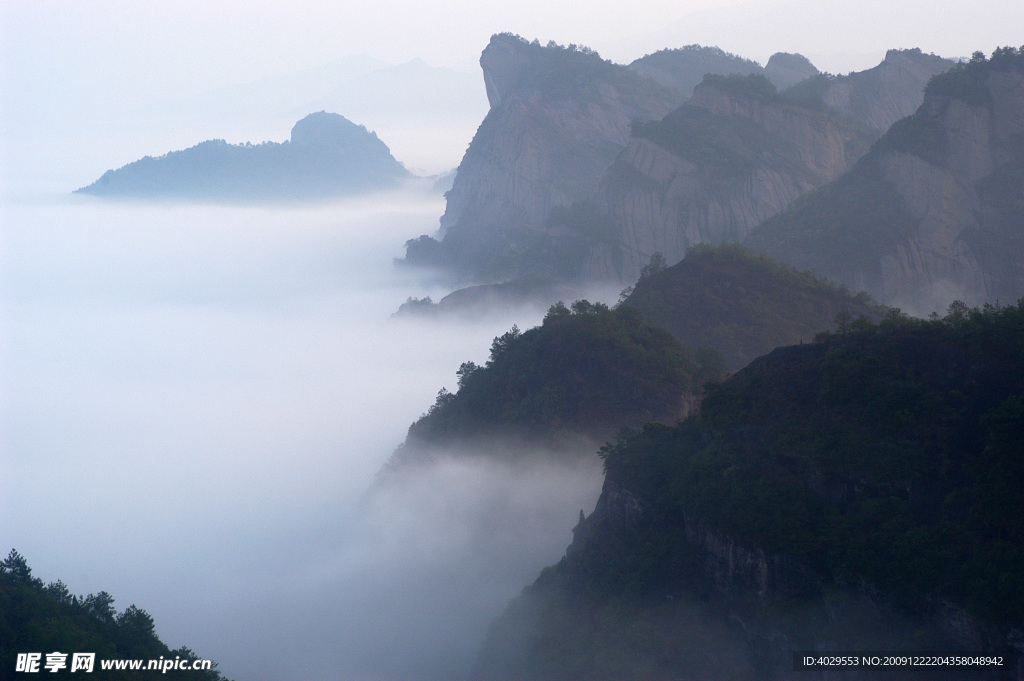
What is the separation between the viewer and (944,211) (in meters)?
70.5

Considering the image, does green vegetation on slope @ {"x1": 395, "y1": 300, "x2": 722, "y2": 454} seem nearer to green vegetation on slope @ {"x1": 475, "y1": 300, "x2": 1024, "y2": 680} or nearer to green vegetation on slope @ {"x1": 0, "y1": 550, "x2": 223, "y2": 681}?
green vegetation on slope @ {"x1": 475, "y1": 300, "x2": 1024, "y2": 680}

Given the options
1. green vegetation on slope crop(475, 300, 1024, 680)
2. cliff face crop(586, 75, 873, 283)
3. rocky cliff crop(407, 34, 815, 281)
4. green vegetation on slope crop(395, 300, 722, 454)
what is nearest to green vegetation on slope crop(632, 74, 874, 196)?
cliff face crop(586, 75, 873, 283)

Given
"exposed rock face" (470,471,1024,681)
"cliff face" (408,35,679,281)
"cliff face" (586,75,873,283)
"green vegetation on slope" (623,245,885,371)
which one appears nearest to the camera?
"exposed rock face" (470,471,1024,681)

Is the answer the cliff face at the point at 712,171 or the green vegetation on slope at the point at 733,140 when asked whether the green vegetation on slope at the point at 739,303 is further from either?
the green vegetation on slope at the point at 733,140

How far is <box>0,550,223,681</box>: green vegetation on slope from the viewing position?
24.8 m

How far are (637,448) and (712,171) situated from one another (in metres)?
67.9

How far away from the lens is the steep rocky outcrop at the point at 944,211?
68.8 m

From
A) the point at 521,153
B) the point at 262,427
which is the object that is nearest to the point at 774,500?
the point at 262,427

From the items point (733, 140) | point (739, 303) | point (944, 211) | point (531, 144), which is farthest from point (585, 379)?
point (531, 144)

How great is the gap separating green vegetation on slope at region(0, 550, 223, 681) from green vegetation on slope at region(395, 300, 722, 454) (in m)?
21.5

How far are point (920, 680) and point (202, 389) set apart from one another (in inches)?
4932

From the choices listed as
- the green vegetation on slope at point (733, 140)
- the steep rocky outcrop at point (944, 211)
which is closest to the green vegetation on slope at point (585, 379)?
the steep rocky outcrop at point (944, 211)

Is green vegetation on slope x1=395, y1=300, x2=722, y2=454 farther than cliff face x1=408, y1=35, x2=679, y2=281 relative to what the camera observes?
No

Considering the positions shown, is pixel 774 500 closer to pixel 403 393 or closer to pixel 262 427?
pixel 403 393
